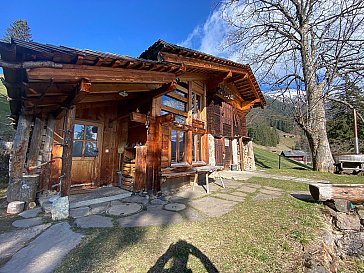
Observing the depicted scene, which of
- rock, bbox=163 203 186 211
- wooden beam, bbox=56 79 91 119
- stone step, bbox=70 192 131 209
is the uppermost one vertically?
wooden beam, bbox=56 79 91 119

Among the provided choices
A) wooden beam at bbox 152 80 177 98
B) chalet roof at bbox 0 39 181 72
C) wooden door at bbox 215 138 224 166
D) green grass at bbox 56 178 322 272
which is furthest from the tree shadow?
wooden door at bbox 215 138 224 166

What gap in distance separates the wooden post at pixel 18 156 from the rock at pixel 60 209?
1397mm

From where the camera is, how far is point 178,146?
615cm

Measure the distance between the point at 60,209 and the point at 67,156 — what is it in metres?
0.99

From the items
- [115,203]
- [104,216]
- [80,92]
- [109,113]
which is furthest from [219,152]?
[80,92]

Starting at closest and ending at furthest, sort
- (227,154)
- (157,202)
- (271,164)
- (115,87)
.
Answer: (115,87) → (157,202) → (227,154) → (271,164)

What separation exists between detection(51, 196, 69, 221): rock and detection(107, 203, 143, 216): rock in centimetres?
79

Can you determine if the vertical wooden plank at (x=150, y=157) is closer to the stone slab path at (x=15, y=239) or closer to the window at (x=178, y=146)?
the window at (x=178, y=146)

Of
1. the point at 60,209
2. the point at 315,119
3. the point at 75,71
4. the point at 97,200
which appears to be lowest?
the point at 97,200

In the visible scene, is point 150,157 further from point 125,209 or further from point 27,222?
point 27,222

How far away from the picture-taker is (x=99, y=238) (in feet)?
8.64

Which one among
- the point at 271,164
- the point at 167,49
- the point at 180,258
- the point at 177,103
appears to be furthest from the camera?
the point at 271,164

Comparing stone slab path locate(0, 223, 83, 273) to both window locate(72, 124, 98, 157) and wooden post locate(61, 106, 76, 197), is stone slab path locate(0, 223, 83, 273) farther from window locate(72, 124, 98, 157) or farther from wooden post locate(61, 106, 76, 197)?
window locate(72, 124, 98, 157)

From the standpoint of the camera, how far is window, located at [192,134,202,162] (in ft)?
22.3
